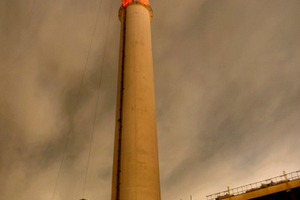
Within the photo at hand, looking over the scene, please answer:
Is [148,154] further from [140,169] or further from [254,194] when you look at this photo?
[254,194]

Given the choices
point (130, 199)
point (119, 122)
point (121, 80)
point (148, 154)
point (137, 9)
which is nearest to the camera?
point (130, 199)

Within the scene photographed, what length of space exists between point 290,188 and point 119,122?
22.6m

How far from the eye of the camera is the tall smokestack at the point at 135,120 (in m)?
24.7

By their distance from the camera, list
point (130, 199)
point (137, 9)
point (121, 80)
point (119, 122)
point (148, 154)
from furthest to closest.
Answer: point (137, 9), point (121, 80), point (119, 122), point (148, 154), point (130, 199)

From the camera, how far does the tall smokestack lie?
24.7 metres

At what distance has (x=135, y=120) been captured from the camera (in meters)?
27.7

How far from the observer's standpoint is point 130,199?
931 inches

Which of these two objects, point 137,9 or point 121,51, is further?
point 137,9

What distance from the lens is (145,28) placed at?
35688 millimetres

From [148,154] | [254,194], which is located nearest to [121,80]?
[148,154]

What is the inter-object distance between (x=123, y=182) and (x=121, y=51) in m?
Result: 17.1

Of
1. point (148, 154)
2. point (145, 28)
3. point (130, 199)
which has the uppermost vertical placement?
point (145, 28)

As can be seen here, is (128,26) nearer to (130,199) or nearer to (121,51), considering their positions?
(121,51)

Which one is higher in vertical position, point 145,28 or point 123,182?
point 145,28
